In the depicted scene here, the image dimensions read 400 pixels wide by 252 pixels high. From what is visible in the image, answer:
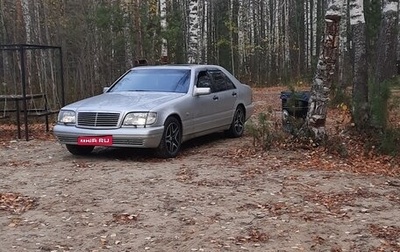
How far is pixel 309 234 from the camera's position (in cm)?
552

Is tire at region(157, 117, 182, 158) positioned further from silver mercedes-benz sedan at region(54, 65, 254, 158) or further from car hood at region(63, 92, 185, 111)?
car hood at region(63, 92, 185, 111)

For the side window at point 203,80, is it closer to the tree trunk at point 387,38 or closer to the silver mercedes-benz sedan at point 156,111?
the silver mercedes-benz sedan at point 156,111

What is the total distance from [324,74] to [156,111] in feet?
9.29

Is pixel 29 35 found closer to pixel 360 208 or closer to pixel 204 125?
pixel 204 125

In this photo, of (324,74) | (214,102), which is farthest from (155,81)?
(324,74)

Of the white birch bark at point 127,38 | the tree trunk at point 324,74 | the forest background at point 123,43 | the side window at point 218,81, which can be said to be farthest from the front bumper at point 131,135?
the white birch bark at point 127,38

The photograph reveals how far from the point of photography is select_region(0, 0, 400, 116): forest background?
18.9 m

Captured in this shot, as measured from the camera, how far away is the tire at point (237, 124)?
11.6 metres

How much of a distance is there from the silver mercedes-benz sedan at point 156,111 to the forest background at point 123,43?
2.81 m

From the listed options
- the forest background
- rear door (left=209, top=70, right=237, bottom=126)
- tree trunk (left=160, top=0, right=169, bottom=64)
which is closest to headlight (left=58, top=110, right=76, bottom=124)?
rear door (left=209, top=70, right=237, bottom=126)

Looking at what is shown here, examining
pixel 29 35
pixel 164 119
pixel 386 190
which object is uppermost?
pixel 29 35

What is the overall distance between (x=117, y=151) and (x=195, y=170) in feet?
7.17

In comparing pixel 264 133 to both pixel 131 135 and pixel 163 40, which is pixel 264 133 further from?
pixel 163 40

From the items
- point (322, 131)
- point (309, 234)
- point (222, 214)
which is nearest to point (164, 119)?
point (322, 131)
